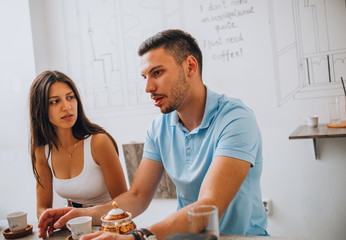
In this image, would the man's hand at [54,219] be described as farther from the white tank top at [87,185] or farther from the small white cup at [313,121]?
the small white cup at [313,121]

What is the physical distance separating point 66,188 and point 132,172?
101cm

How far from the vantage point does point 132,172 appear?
106 inches

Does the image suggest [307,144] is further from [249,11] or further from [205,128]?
[205,128]

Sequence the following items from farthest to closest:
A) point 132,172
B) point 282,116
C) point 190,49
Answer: point 132,172 < point 282,116 < point 190,49

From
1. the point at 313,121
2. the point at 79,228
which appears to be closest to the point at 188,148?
the point at 79,228

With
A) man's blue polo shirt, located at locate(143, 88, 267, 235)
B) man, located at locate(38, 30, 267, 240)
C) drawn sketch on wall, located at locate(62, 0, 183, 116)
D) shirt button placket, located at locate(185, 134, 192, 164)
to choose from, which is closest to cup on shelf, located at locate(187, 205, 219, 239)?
man, located at locate(38, 30, 267, 240)

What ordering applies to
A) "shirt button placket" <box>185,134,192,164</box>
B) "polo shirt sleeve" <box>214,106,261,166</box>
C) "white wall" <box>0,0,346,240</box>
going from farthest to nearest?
"white wall" <box>0,0,346,240</box> → "shirt button placket" <box>185,134,192,164</box> → "polo shirt sleeve" <box>214,106,261,166</box>

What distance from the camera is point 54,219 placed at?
3.90 ft

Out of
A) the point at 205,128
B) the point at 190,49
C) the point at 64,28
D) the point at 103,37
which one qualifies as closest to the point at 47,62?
the point at 64,28

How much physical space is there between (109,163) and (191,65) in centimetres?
69

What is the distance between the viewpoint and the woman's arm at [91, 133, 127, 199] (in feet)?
5.46

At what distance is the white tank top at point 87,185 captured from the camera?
5.55ft

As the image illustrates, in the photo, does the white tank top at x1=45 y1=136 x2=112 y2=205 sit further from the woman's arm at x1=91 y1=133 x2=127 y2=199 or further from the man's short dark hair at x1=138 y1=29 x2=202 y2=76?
the man's short dark hair at x1=138 y1=29 x2=202 y2=76

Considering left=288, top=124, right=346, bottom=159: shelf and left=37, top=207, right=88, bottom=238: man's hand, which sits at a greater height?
left=288, top=124, right=346, bottom=159: shelf
